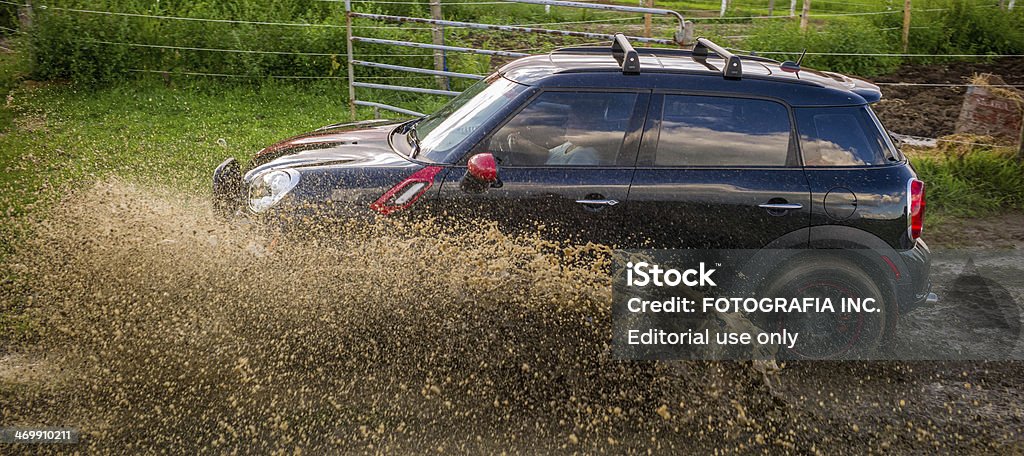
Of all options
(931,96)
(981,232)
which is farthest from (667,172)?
(931,96)

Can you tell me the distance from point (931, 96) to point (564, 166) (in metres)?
9.16

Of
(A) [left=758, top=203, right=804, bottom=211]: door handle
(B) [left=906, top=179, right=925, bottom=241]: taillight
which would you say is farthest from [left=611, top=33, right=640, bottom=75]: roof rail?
(B) [left=906, top=179, right=925, bottom=241]: taillight

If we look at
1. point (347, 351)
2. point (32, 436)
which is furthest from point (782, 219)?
point (32, 436)

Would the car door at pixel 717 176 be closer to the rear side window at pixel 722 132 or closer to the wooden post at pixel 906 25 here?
the rear side window at pixel 722 132

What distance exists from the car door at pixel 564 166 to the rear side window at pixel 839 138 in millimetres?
1000

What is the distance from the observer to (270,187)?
527cm

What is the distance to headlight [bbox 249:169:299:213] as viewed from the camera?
17.0 feet

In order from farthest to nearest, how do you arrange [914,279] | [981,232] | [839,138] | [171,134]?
[171,134] → [981,232] → [914,279] → [839,138]

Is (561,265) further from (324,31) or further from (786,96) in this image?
(324,31)

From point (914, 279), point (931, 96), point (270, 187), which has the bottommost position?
point (914, 279)

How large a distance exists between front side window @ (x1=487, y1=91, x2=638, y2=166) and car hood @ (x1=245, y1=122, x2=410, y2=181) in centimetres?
66

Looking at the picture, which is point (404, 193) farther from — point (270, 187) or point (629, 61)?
point (629, 61)

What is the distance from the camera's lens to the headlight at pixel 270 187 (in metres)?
5.19

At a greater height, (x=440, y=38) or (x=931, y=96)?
(x=440, y=38)
